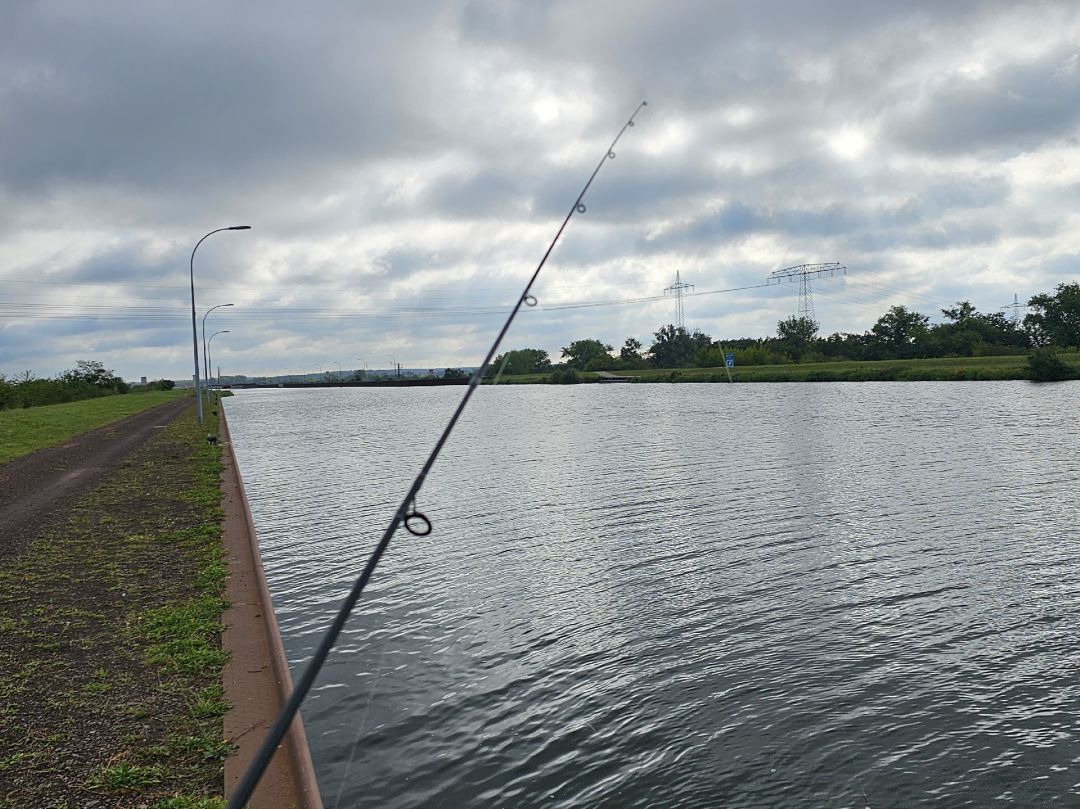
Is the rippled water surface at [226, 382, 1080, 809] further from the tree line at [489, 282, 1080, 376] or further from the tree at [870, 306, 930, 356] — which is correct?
the tree at [870, 306, 930, 356]

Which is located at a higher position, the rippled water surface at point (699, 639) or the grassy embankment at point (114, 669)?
the grassy embankment at point (114, 669)

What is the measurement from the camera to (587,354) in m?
170

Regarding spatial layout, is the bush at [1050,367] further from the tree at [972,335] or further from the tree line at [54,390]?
the tree line at [54,390]

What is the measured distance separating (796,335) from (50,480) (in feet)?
300

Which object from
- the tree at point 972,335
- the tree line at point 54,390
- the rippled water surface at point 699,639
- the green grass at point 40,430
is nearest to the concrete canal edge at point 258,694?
the rippled water surface at point 699,639

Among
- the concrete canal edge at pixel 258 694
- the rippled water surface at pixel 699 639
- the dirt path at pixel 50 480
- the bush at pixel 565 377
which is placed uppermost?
the bush at pixel 565 377

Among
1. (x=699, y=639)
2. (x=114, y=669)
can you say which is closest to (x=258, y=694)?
(x=114, y=669)

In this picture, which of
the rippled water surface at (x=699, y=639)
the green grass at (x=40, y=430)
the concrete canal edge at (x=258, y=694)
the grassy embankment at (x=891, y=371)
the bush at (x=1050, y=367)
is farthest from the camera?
the grassy embankment at (x=891, y=371)

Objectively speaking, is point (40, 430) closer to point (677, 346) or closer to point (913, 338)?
point (677, 346)

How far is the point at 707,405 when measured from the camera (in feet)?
165

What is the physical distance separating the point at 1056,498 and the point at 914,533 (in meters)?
4.55

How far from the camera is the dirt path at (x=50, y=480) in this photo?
45.4ft

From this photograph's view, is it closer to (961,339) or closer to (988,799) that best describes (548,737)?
(988,799)

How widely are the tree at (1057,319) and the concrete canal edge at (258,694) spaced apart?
12871 centimetres
